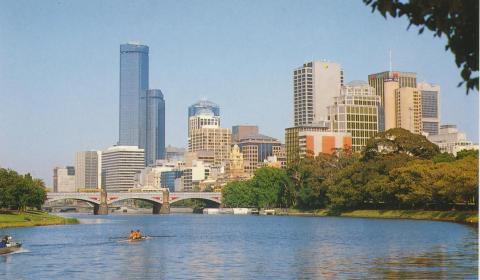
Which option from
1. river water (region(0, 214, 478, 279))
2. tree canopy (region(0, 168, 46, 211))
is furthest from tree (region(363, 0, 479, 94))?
tree canopy (region(0, 168, 46, 211))

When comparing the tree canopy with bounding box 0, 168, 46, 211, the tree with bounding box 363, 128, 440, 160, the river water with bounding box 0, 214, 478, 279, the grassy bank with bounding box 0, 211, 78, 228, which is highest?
the tree with bounding box 363, 128, 440, 160

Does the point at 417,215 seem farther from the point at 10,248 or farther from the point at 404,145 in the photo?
the point at 10,248

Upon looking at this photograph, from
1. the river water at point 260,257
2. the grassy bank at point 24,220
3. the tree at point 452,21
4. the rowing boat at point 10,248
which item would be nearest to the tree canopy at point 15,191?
the grassy bank at point 24,220

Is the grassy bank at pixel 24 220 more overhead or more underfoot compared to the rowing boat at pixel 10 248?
more overhead

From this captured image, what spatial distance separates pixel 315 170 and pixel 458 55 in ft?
549

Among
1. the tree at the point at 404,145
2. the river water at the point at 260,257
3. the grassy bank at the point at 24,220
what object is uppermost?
the tree at the point at 404,145

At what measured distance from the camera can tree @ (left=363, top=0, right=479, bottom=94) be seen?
16500 millimetres

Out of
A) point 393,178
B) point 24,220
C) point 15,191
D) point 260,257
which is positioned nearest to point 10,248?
point 260,257

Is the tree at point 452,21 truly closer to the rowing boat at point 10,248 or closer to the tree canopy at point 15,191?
the rowing boat at point 10,248

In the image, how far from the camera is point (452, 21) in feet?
54.7

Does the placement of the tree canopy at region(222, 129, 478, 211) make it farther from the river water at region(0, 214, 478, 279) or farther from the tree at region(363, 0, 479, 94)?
the tree at region(363, 0, 479, 94)

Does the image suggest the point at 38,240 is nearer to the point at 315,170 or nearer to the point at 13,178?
the point at 13,178

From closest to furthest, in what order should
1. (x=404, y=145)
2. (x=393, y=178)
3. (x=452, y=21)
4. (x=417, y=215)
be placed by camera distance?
1. (x=452, y=21)
2. (x=417, y=215)
3. (x=393, y=178)
4. (x=404, y=145)

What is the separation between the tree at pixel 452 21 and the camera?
1650 centimetres
